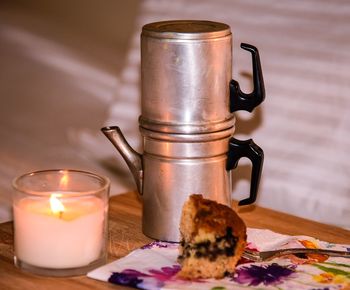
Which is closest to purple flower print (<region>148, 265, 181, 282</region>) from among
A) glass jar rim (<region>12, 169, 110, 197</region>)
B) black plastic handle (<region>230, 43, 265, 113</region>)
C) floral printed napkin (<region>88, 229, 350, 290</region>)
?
floral printed napkin (<region>88, 229, 350, 290</region>)

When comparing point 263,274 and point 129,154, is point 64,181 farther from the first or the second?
point 263,274

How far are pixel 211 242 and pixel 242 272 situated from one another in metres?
0.05

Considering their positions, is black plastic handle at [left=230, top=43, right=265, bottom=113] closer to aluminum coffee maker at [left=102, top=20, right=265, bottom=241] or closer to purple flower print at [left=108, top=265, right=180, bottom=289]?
aluminum coffee maker at [left=102, top=20, right=265, bottom=241]

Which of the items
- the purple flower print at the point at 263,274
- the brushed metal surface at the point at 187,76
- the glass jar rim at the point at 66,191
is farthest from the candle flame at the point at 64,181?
the purple flower print at the point at 263,274

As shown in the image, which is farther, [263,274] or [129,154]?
[129,154]

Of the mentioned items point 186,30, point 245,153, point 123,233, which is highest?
point 186,30

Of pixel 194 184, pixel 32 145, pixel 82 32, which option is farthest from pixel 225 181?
pixel 82 32

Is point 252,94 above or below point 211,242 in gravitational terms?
above

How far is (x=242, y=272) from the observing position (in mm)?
862

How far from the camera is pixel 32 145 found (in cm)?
152

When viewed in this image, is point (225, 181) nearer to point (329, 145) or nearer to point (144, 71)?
point (144, 71)

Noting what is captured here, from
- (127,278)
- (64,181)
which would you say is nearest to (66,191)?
(64,181)

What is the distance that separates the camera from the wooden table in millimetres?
847

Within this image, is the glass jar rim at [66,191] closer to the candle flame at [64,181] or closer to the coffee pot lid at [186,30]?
the candle flame at [64,181]
